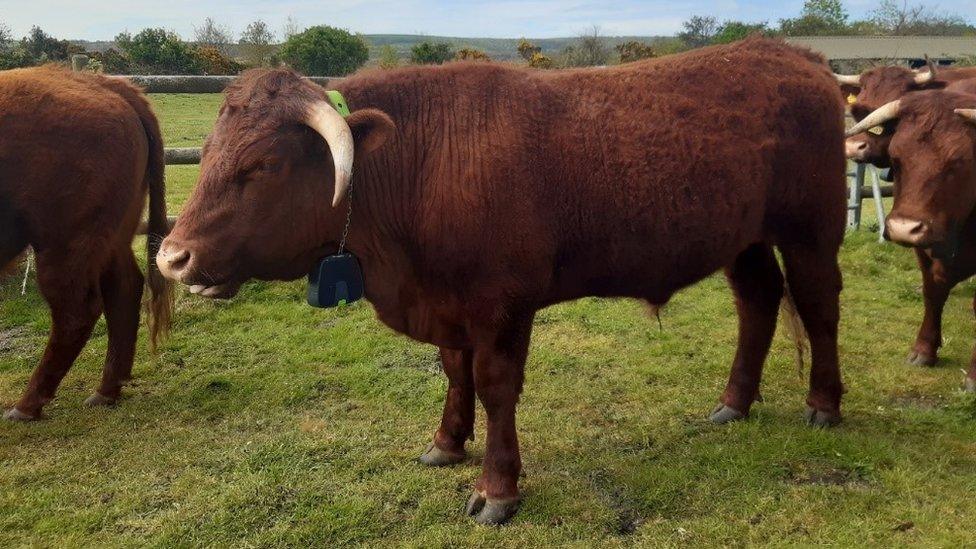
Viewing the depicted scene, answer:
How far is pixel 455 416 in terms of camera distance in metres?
3.92

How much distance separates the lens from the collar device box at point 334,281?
310 cm

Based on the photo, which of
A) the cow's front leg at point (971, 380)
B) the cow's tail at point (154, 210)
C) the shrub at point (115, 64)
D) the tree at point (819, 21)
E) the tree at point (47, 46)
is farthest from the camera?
the tree at point (819, 21)

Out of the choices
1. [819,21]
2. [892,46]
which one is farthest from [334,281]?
[819,21]

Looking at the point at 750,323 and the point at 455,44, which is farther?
the point at 455,44

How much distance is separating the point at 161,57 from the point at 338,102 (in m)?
16.1

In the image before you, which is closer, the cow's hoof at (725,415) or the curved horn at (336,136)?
the curved horn at (336,136)

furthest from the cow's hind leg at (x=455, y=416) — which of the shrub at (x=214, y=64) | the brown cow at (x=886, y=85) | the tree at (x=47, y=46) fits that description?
the tree at (x=47, y=46)

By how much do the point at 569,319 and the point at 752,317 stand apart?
2.13 m

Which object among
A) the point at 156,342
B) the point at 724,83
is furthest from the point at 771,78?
the point at 156,342

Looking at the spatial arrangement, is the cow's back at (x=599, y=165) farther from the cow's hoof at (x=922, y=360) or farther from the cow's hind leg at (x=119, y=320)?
the cow's hind leg at (x=119, y=320)

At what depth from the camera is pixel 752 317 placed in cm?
444

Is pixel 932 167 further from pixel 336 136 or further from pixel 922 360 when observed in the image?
pixel 336 136

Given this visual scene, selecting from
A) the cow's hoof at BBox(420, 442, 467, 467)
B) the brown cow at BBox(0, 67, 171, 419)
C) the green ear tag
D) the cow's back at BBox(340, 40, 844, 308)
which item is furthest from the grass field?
the green ear tag

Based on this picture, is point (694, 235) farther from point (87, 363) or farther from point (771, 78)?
point (87, 363)
